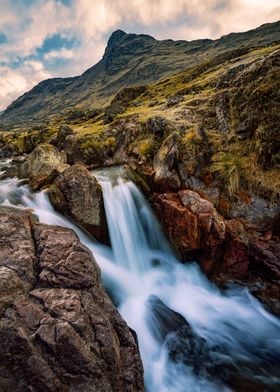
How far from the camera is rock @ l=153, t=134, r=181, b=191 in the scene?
16062 millimetres

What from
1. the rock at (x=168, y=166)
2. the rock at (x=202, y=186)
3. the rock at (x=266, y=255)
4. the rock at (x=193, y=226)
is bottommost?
the rock at (x=266, y=255)

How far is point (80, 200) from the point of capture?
551 inches

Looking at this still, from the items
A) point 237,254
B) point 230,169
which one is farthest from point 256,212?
point 230,169

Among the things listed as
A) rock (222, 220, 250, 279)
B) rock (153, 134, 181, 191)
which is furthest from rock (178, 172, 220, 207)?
rock (222, 220, 250, 279)

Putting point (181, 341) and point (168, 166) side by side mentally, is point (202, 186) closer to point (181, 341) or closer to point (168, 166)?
point (168, 166)

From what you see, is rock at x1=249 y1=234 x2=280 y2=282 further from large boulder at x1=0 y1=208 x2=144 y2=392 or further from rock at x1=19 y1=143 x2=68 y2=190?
rock at x1=19 y1=143 x2=68 y2=190

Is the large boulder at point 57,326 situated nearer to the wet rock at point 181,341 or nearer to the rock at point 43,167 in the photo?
the wet rock at point 181,341

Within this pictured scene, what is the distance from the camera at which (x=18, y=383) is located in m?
6.41

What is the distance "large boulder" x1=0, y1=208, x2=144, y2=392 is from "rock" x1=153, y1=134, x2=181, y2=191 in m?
8.04

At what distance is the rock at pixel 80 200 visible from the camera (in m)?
13.9

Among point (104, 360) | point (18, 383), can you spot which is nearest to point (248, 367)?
point (104, 360)

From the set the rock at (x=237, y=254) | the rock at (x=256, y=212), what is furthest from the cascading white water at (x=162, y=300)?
the rock at (x=256, y=212)

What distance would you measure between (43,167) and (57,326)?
38.6 feet

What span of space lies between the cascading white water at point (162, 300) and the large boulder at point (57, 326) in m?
2.64
